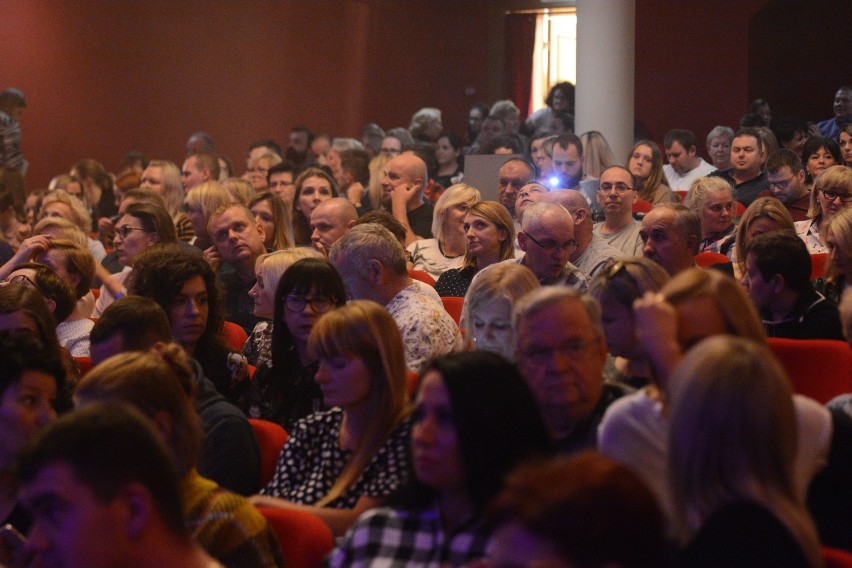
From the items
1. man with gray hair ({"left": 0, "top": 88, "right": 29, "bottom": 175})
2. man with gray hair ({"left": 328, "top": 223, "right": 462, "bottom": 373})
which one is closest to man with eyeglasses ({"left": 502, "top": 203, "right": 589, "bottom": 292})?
man with gray hair ({"left": 328, "top": 223, "right": 462, "bottom": 373})

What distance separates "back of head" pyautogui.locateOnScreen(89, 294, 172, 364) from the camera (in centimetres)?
324

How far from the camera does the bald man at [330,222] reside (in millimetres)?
5859

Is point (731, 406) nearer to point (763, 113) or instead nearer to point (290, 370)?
point (290, 370)

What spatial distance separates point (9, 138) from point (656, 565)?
35.2 ft

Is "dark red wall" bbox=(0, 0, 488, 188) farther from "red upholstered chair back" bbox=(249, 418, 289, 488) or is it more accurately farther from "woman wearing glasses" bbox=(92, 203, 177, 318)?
"red upholstered chair back" bbox=(249, 418, 289, 488)

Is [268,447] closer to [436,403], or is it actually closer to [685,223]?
[436,403]

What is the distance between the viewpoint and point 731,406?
1.72 metres

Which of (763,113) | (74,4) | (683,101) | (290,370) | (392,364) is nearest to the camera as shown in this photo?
(392,364)

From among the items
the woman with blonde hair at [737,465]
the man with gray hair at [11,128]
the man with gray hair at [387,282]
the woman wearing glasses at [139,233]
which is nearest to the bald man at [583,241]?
the man with gray hair at [387,282]

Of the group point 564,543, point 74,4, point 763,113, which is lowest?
point 564,543

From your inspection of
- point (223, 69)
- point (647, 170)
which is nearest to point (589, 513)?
point (647, 170)

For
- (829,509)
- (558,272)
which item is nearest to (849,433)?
(829,509)

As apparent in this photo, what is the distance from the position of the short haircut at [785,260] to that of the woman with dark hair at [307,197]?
3.48 m

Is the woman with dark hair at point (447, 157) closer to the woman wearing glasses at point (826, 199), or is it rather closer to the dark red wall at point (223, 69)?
the dark red wall at point (223, 69)
